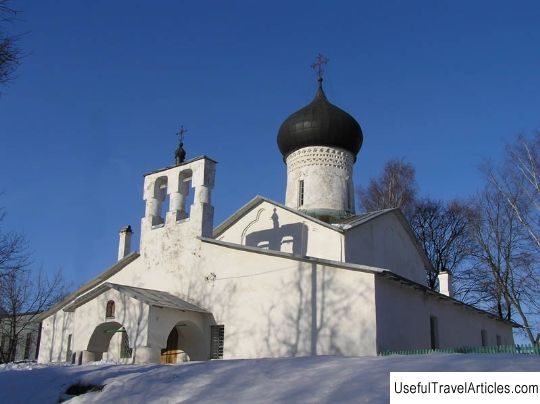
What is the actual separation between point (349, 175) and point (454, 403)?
14.0m

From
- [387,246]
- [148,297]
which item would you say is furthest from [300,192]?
[148,297]

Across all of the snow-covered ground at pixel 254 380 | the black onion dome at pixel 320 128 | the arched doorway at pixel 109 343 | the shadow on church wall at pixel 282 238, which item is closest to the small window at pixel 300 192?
the black onion dome at pixel 320 128

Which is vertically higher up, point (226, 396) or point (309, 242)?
point (309, 242)

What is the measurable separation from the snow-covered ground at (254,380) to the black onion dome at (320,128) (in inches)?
441

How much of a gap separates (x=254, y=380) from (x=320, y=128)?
1250 cm

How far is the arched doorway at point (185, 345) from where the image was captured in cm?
1380

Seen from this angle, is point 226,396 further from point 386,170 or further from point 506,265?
point 386,170

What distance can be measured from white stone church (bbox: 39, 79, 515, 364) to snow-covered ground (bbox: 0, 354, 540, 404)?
356 cm

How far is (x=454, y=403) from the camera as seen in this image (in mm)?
5832

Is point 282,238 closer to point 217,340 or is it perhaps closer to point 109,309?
point 217,340

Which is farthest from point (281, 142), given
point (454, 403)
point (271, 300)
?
point (454, 403)

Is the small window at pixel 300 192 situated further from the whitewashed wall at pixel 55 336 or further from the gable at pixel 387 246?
the whitewashed wall at pixel 55 336

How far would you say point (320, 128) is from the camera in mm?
19000

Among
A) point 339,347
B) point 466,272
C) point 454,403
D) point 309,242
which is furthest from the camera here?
point 466,272
